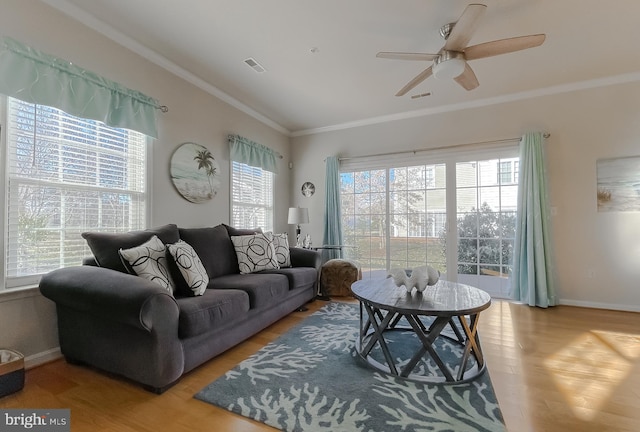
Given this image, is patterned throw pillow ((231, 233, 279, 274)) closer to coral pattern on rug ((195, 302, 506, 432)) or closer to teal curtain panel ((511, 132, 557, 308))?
coral pattern on rug ((195, 302, 506, 432))

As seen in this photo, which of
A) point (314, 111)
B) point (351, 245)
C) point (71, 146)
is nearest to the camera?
point (71, 146)

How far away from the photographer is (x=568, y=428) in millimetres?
1393

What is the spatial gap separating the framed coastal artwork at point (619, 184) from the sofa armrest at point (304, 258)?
3.41 metres

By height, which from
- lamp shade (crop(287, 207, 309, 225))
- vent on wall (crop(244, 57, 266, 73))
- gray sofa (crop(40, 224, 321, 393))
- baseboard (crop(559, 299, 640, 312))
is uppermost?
vent on wall (crop(244, 57, 266, 73))

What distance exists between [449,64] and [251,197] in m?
3.02

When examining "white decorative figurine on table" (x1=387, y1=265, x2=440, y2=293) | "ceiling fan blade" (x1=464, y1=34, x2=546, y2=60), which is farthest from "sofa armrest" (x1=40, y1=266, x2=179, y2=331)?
"ceiling fan blade" (x1=464, y1=34, x2=546, y2=60)

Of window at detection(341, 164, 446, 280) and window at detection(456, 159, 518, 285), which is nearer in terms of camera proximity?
window at detection(456, 159, 518, 285)

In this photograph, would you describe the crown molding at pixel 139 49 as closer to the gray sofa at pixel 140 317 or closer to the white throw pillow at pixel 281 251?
the gray sofa at pixel 140 317

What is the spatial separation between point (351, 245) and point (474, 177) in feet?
6.81

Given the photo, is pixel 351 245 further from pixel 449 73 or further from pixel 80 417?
pixel 80 417

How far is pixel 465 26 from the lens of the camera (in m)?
1.86

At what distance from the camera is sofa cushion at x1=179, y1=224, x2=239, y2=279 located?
2758 mm

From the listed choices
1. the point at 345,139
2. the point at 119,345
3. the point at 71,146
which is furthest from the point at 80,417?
the point at 345,139

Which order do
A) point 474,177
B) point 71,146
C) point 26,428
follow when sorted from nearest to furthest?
point 26,428, point 71,146, point 474,177
